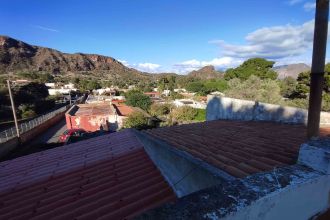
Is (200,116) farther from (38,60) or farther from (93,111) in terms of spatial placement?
(38,60)

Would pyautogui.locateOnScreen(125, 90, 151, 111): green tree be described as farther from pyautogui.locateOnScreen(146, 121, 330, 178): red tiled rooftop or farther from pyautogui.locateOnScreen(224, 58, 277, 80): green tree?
pyautogui.locateOnScreen(146, 121, 330, 178): red tiled rooftop

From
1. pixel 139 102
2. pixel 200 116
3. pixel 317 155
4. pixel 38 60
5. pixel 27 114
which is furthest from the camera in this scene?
pixel 38 60

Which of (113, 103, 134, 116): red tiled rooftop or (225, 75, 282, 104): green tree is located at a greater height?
(225, 75, 282, 104): green tree

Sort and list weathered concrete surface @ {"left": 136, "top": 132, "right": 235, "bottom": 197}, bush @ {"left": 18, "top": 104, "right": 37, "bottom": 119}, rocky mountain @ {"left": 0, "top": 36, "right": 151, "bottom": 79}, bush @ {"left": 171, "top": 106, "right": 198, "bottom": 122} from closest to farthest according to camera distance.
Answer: weathered concrete surface @ {"left": 136, "top": 132, "right": 235, "bottom": 197} → bush @ {"left": 171, "top": 106, "right": 198, "bottom": 122} → bush @ {"left": 18, "top": 104, "right": 37, "bottom": 119} → rocky mountain @ {"left": 0, "top": 36, "right": 151, "bottom": 79}

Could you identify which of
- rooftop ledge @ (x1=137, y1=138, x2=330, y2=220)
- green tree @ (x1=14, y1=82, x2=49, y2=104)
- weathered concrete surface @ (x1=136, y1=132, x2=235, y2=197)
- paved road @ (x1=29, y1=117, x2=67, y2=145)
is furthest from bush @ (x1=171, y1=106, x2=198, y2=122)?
green tree @ (x1=14, y1=82, x2=49, y2=104)

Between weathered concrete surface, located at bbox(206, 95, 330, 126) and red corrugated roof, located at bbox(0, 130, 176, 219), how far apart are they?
4.94m

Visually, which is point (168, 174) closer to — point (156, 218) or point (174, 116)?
point (156, 218)

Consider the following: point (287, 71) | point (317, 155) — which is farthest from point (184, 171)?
point (287, 71)

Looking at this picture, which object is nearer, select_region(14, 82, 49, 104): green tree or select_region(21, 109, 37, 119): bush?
select_region(21, 109, 37, 119): bush

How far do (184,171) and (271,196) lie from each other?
194 centimetres

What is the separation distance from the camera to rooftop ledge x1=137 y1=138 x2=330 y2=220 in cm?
126

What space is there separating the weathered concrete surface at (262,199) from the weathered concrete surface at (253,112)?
18.7 feet

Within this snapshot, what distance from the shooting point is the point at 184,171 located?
329 centimetres

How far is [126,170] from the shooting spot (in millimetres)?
3918
